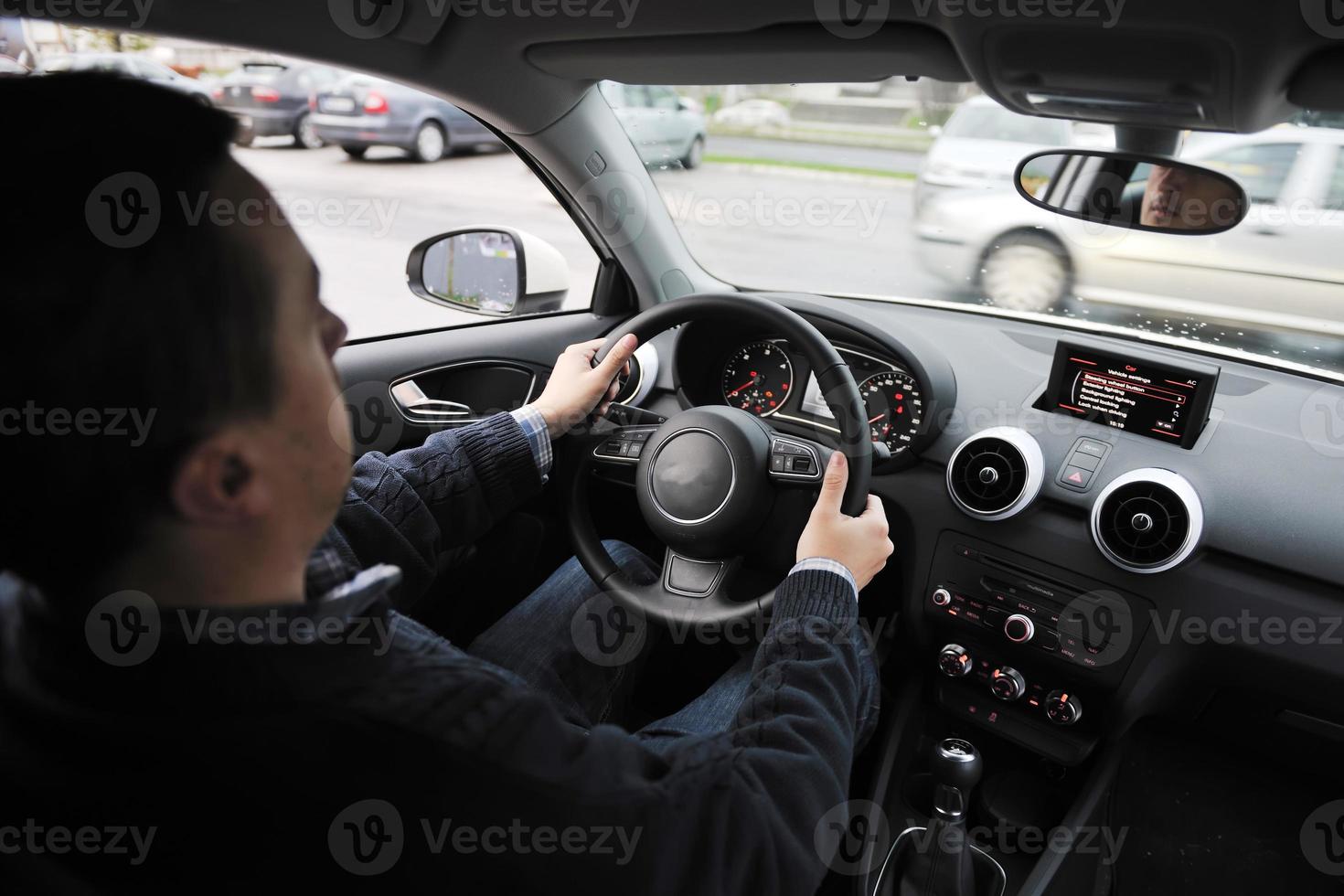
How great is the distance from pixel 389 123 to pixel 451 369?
1528 mm

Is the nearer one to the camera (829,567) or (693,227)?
(829,567)

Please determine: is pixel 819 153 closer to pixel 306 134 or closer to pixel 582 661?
pixel 306 134

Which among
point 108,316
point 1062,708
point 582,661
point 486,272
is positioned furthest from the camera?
point 486,272

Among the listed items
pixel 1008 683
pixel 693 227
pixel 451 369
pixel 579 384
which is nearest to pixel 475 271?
pixel 451 369

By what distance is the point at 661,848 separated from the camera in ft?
3.06

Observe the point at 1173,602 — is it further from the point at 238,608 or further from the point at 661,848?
the point at 238,608

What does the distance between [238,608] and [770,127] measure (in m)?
3.85

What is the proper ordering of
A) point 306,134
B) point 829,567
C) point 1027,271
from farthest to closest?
point 306,134, point 1027,271, point 829,567

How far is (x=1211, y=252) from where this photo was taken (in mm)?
3010

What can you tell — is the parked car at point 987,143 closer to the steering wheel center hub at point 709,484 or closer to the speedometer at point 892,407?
the speedometer at point 892,407

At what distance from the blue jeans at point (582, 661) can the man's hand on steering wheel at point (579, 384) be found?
16.9 inches

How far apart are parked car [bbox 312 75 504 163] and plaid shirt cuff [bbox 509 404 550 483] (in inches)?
39.9

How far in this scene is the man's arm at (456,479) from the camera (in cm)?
175

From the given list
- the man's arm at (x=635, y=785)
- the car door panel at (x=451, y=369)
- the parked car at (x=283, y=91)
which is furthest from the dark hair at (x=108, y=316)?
the car door panel at (x=451, y=369)
